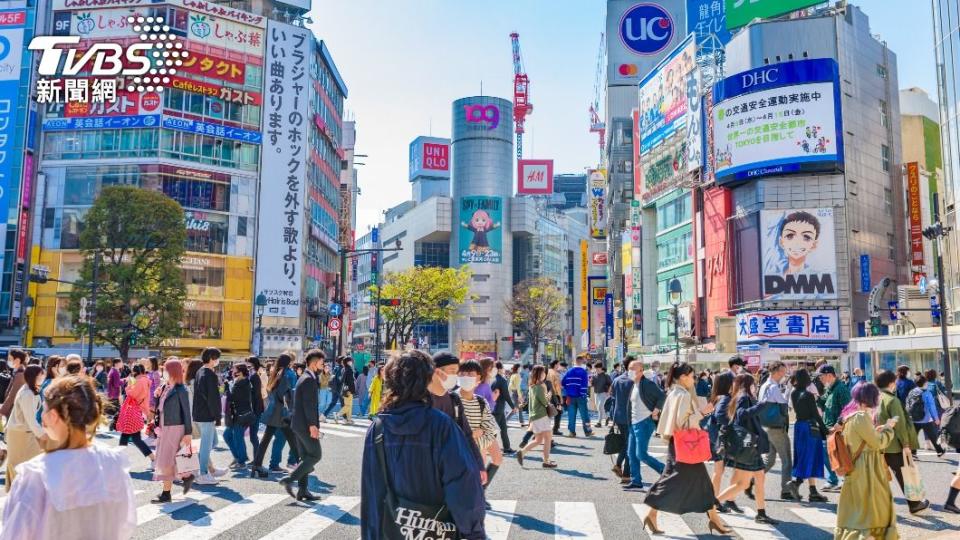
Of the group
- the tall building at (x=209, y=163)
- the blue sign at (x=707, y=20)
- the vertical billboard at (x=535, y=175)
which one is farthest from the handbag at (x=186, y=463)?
the vertical billboard at (x=535, y=175)

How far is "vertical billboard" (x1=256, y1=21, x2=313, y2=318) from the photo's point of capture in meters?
50.0

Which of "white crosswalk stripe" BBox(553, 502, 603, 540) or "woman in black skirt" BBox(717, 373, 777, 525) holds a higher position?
"woman in black skirt" BBox(717, 373, 777, 525)

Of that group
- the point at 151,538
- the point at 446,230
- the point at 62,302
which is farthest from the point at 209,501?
the point at 446,230

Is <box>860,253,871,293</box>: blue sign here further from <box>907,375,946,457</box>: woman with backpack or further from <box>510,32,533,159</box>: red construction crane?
<box>510,32,533,159</box>: red construction crane

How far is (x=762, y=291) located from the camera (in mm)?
43719

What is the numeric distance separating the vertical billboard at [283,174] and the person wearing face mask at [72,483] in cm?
4747

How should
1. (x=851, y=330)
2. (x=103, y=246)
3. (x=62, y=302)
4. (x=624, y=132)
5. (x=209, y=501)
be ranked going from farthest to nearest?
1. (x=624, y=132)
2. (x=62, y=302)
3. (x=851, y=330)
4. (x=103, y=246)
5. (x=209, y=501)

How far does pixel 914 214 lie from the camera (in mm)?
43125

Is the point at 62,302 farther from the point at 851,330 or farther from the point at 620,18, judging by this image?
the point at 620,18

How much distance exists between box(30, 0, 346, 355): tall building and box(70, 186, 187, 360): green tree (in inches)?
325

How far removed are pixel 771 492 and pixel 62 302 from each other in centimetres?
4683

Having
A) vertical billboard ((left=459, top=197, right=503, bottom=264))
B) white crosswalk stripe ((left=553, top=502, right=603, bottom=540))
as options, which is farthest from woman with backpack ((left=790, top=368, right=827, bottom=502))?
vertical billboard ((left=459, top=197, right=503, bottom=264))

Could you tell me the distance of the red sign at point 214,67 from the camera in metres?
49.0

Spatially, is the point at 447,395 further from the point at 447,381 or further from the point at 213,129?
the point at 213,129
